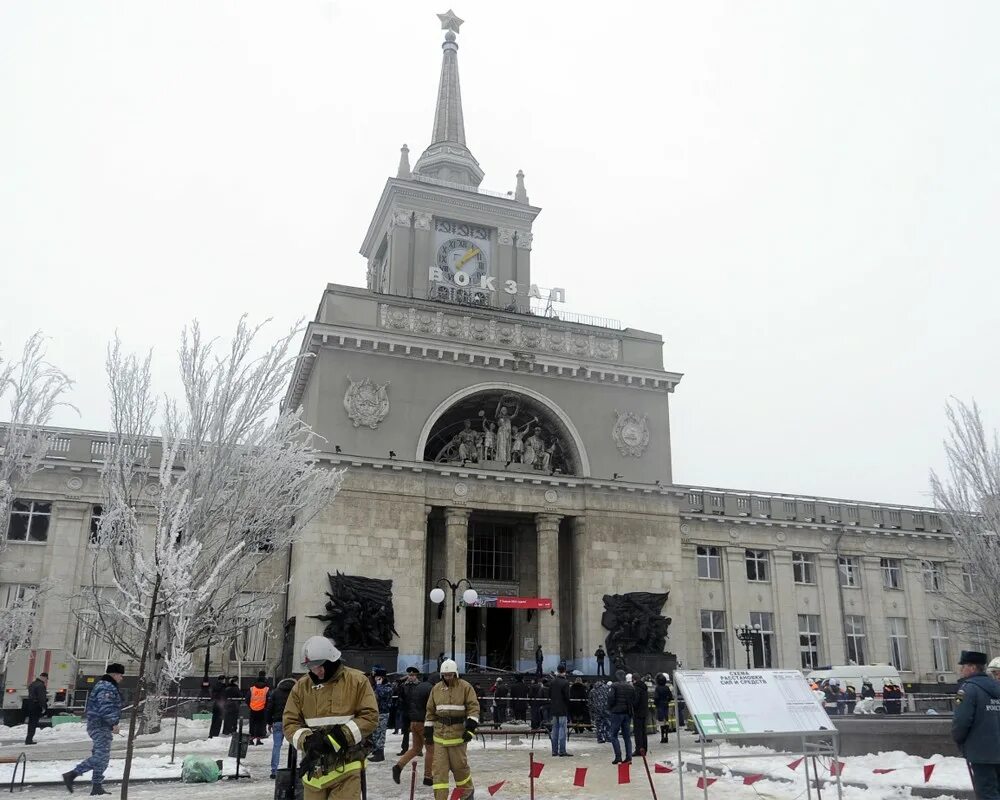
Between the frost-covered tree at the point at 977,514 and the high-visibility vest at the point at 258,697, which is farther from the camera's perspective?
the frost-covered tree at the point at 977,514

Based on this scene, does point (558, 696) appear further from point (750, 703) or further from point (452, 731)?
point (750, 703)

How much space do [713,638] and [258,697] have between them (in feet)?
90.9

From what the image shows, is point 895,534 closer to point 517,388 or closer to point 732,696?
point 517,388

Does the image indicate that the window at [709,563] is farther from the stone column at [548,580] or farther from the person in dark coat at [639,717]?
the person in dark coat at [639,717]

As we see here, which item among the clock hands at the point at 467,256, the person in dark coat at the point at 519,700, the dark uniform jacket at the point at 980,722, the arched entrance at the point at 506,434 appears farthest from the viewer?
the clock hands at the point at 467,256

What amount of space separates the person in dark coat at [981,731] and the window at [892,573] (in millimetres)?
39423

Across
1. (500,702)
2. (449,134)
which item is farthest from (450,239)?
(500,702)

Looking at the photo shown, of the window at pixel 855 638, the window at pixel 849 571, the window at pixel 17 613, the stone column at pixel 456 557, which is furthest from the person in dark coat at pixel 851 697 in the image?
the window at pixel 17 613

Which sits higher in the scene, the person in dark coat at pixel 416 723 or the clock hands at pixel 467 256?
the clock hands at pixel 467 256

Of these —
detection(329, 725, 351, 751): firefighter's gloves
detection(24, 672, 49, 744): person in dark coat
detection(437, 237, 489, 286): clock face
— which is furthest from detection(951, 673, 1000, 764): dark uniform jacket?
detection(437, 237, 489, 286): clock face

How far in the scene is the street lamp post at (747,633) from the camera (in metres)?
35.5

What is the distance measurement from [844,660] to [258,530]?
101ft

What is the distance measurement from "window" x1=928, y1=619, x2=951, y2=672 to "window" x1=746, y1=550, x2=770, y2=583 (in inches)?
375

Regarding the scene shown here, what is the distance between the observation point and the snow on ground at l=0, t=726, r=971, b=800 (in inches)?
503
